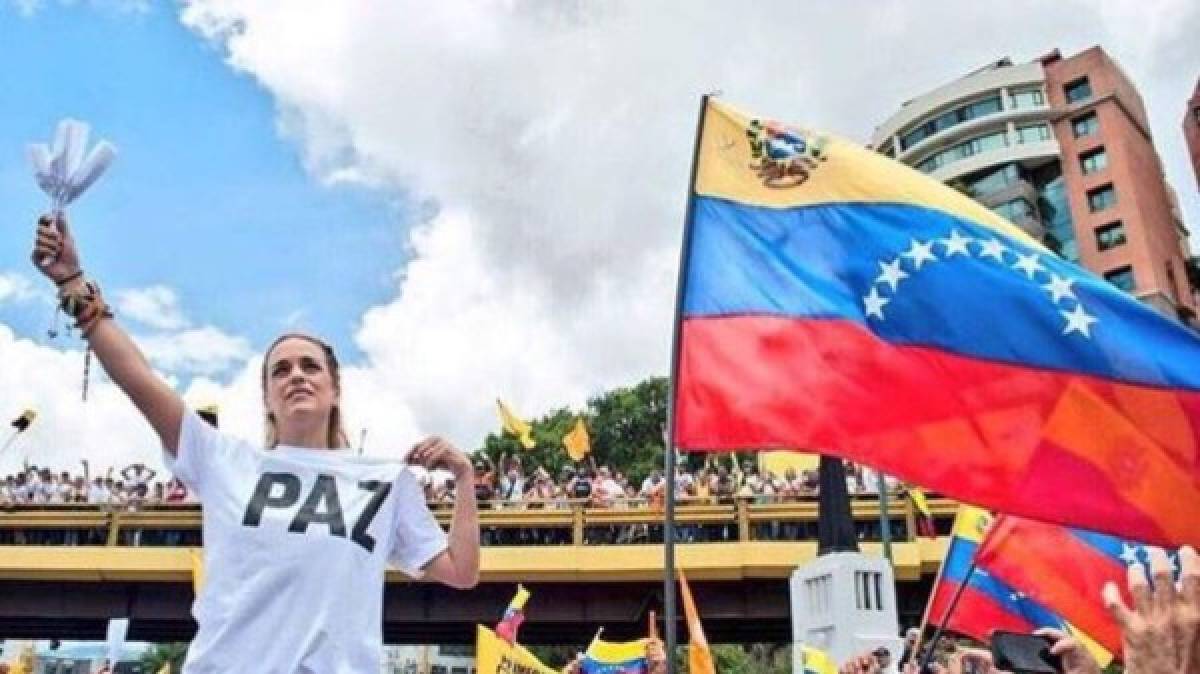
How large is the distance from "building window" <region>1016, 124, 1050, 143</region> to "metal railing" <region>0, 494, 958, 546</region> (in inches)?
1868

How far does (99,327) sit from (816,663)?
7.16 metres

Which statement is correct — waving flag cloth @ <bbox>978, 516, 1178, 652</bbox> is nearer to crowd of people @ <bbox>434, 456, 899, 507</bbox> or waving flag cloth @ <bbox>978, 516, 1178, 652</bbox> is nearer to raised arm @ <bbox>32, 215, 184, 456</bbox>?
raised arm @ <bbox>32, 215, 184, 456</bbox>

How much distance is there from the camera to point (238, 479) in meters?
3.03

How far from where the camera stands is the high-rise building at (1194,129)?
52062 millimetres

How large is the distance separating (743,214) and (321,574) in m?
4.22

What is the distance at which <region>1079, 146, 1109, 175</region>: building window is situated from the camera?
6175 centimetres

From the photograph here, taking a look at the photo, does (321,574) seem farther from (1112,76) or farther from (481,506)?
(1112,76)

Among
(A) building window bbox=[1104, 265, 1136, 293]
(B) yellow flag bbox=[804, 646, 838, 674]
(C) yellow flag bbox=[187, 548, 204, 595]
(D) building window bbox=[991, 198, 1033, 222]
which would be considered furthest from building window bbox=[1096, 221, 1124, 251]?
(B) yellow flag bbox=[804, 646, 838, 674]

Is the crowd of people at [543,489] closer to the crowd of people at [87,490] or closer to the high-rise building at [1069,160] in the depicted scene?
the crowd of people at [87,490]

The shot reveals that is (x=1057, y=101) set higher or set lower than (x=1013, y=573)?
higher

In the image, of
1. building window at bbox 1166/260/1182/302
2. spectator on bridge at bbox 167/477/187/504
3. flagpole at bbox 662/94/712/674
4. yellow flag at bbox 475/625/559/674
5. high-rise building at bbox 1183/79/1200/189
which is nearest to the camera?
flagpole at bbox 662/94/712/674

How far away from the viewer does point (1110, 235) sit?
59812mm

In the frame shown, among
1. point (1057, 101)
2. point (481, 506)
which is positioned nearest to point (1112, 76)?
point (1057, 101)

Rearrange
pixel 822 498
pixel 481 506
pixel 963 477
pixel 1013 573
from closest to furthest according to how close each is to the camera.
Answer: pixel 963 477 < pixel 1013 573 < pixel 822 498 < pixel 481 506
